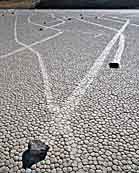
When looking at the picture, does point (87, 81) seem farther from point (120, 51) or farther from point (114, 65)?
point (120, 51)

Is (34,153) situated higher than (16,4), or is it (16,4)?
(16,4)

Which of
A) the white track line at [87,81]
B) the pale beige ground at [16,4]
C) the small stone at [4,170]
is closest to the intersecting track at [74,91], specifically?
the white track line at [87,81]

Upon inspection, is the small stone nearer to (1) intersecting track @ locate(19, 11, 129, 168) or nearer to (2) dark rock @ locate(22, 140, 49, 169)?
(2) dark rock @ locate(22, 140, 49, 169)

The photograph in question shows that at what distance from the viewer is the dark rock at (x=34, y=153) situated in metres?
2.43

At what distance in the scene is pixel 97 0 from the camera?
2108 cm

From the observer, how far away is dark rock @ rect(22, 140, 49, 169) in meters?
2.43

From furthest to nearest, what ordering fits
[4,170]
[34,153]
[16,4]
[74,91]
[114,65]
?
[16,4], [114,65], [74,91], [34,153], [4,170]

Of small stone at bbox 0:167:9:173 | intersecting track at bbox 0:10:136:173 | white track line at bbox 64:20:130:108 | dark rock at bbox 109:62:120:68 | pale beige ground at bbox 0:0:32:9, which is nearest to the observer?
small stone at bbox 0:167:9:173

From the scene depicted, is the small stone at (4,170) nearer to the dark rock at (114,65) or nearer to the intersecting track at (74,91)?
the intersecting track at (74,91)

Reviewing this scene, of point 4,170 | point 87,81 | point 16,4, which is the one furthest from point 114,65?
point 16,4

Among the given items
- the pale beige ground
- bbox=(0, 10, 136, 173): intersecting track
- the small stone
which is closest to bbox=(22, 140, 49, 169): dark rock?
the small stone

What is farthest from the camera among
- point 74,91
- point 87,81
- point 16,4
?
point 16,4

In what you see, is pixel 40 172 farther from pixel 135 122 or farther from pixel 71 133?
pixel 135 122

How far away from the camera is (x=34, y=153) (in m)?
2.51
